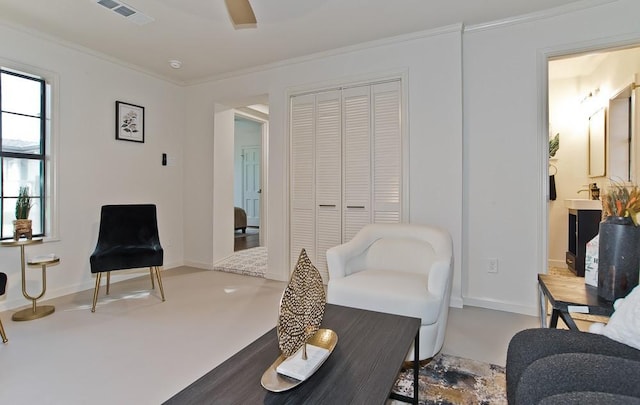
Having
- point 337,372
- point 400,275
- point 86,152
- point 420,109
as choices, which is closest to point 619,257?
point 400,275

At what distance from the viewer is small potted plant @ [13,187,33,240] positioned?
2697mm

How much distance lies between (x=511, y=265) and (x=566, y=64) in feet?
8.93

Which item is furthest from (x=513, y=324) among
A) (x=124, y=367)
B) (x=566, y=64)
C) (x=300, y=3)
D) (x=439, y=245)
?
(x=566, y=64)

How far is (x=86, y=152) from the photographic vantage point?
11.3 ft

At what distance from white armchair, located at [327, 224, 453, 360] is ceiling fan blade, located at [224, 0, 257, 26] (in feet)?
5.40

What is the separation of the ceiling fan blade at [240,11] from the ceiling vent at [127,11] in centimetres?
109

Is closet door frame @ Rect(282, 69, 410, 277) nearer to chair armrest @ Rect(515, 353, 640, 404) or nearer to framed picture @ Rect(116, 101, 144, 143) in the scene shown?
framed picture @ Rect(116, 101, 144, 143)

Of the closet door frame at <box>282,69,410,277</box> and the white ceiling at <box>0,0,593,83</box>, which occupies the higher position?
the white ceiling at <box>0,0,593,83</box>

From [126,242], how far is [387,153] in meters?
2.71

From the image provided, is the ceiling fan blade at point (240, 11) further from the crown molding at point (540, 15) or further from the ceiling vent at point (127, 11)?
the crown molding at point (540, 15)

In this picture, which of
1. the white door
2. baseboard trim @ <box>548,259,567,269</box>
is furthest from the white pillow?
the white door

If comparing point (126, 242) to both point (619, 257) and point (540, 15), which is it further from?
point (540, 15)

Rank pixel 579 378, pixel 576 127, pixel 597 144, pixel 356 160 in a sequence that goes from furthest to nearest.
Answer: pixel 576 127
pixel 597 144
pixel 356 160
pixel 579 378

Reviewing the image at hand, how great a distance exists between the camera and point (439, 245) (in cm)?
225
